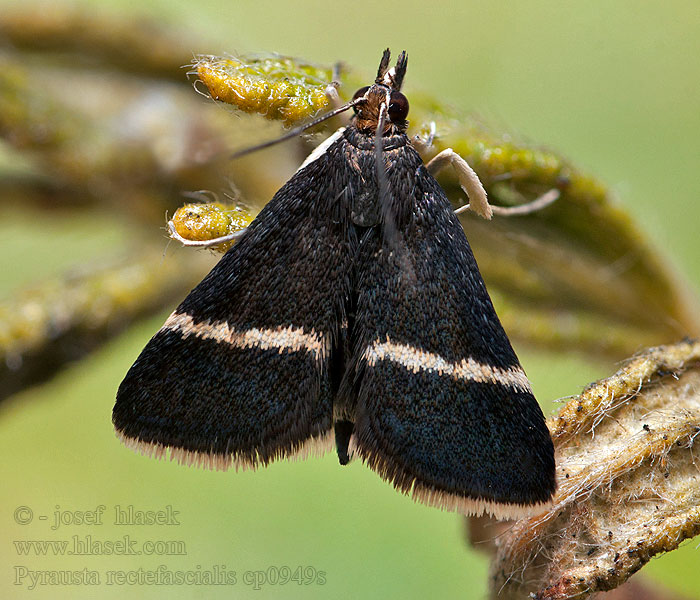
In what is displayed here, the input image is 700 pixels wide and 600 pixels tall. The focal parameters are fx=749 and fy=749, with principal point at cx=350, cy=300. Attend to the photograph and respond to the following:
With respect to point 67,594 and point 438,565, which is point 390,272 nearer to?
point 438,565

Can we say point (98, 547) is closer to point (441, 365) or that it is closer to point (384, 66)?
point (441, 365)

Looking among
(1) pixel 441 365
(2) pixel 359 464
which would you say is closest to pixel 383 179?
(1) pixel 441 365

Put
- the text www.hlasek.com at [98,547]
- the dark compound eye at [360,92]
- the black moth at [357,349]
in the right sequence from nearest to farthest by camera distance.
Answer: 1. the black moth at [357,349]
2. the dark compound eye at [360,92]
3. the text www.hlasek.com at [98,547]

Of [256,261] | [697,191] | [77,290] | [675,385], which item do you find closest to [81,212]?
[77,290]

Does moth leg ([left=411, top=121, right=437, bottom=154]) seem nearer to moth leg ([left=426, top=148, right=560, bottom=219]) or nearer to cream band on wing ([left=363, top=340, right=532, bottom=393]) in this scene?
moth leg ([left=426, top=148, right=560, bottom=219])

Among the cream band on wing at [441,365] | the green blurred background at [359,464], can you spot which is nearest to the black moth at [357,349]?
the cream band on wing at [441,365]

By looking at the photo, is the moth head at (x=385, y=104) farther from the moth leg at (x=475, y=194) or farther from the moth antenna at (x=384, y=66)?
the moth leg at (x=475, y=194)

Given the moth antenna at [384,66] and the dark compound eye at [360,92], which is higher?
the moth antenna at [384,66]

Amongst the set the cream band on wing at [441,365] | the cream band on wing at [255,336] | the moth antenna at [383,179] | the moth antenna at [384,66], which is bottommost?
the cream band on wing at [255,336]
